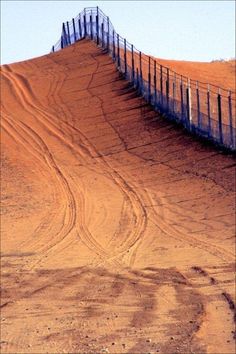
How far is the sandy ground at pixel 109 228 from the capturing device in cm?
1345

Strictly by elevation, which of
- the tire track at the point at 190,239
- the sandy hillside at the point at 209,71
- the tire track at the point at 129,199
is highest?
the tire track at the point at 190,239

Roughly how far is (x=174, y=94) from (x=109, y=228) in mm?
14470

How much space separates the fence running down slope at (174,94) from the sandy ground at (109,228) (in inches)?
22.8

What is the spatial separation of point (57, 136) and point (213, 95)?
530 inches

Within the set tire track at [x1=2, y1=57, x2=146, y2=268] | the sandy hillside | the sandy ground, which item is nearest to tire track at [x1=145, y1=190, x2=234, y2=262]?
the sandy ground

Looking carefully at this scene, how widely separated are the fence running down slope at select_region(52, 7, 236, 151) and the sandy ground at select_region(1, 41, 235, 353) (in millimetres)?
579

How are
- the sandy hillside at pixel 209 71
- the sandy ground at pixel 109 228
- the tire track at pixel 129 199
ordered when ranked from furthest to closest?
1. the sandy hillside at pixel 209 71
2. the tire track at pixel 129 199
3. the sandy ground at pixel 109 228

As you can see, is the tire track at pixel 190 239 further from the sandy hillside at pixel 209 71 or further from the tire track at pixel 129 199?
the sandy hillside at pixel 209 71

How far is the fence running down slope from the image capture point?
32.2 meters

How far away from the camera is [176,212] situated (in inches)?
972

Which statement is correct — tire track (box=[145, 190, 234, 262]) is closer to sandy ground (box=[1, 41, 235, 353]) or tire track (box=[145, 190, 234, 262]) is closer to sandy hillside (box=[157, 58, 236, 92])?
sandy ground (box=[1, 41, 235, 353])

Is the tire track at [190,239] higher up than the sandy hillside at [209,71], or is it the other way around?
the tire track at [190,239]

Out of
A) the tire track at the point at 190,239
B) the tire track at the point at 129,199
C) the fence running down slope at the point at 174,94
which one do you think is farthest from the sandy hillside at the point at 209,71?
the tire track at the point at 190,239

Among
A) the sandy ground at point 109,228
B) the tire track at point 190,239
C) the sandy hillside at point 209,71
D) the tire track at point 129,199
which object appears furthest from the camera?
the sandy hillside at point 209,71
